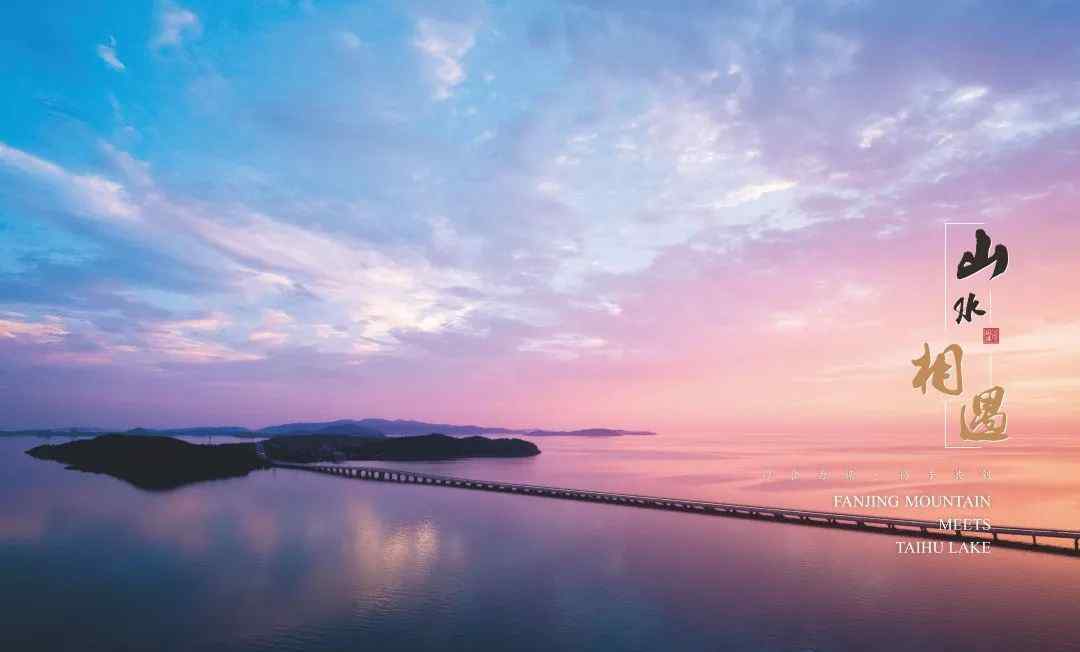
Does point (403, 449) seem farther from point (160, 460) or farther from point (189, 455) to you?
point (160, 460)

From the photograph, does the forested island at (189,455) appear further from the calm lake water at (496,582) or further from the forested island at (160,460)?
the calm lake water at (496,582)

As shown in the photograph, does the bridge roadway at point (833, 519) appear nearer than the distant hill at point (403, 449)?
Yes

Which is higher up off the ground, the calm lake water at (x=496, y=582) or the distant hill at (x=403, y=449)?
the calm lake water at (x=496, y=582)

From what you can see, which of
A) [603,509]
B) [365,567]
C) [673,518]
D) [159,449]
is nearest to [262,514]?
[365,567]

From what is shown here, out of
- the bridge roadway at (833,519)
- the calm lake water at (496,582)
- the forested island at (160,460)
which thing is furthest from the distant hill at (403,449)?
the calm lake water at (496,582)

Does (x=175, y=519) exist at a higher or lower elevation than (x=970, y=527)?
lower

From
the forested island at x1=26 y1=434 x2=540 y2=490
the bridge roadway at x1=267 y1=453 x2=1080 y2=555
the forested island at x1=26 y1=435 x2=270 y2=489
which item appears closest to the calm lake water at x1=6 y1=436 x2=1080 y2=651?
the bridge roadway at x1=267 y1=453 x2=1080 y2=555

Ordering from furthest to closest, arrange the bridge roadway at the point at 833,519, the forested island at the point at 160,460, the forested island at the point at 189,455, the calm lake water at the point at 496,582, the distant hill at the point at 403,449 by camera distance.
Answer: the distant hill at the point at 403,449
the forested island at the point at 189,455
the forested island at the point at 160,460
the bridge roadway at the point at 833,519
the calm lake water at the point at 496,582

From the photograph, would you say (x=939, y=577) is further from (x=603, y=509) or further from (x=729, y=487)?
(x=729, y=487)

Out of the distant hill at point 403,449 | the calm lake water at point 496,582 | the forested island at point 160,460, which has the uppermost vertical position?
the calm lake water at point 496,582
